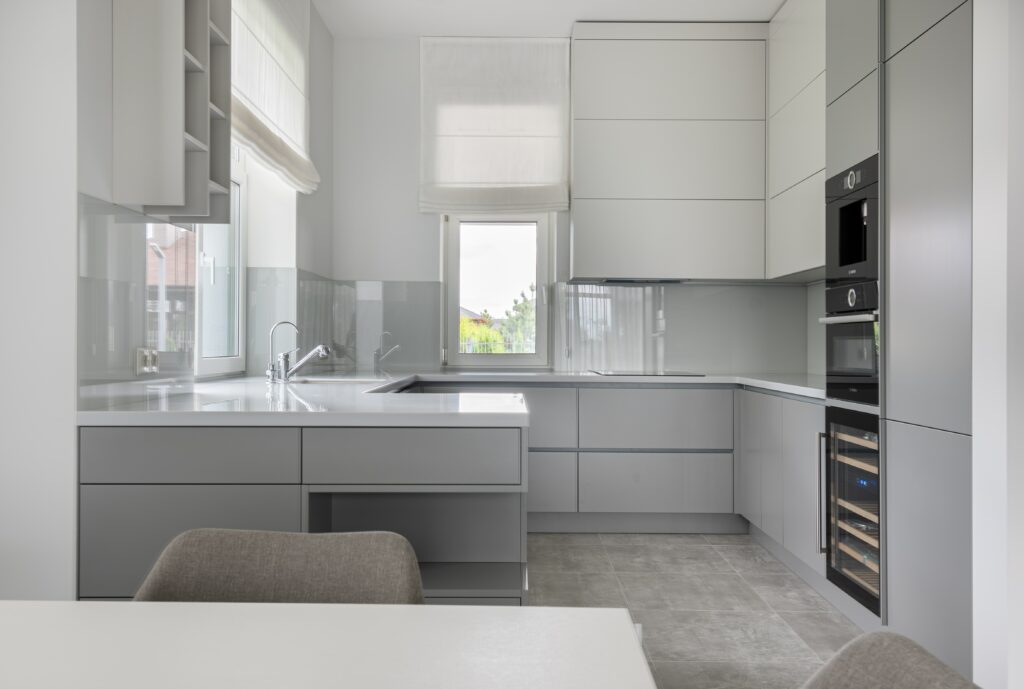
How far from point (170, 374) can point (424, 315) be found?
7.12ft

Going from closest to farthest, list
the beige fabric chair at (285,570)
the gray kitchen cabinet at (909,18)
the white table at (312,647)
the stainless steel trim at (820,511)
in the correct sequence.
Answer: the white table at (312,647) < the beige fabric chair at (285,570) < the gray kitchen cabinet at (909,18) < the stainless steel trim at (820,511)

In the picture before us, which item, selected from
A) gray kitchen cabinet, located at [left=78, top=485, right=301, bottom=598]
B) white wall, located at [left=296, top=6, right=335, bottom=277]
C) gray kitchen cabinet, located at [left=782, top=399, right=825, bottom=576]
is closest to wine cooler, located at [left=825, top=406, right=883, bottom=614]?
gray kitchen cabinet, located at [left=782, top=399, right=825, bottom=576]

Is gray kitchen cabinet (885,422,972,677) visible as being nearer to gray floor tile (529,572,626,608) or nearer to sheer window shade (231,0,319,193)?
gray floor tile (529,572,626,608)

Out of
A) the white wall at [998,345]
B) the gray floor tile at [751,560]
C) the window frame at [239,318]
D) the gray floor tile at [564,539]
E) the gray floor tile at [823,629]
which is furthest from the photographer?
the gray floor tile at [564,539]

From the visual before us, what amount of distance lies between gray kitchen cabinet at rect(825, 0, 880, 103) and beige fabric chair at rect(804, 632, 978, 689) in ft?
7.15

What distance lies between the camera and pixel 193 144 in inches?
84.5

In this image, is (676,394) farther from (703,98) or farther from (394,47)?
(394,47)

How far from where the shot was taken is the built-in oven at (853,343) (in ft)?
7.64

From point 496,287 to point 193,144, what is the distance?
8.41ft

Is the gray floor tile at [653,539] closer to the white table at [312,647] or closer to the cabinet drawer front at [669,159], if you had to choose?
the cabinet drawer front at [669,159]

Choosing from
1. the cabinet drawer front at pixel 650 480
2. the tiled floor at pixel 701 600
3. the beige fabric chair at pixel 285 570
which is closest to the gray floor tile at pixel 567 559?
the tiled floor at pixel 701 600

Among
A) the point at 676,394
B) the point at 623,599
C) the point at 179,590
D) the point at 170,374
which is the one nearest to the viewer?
the point at 179,590

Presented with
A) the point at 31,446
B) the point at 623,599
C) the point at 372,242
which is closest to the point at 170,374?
the point at 31,446

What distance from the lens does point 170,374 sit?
239cm
